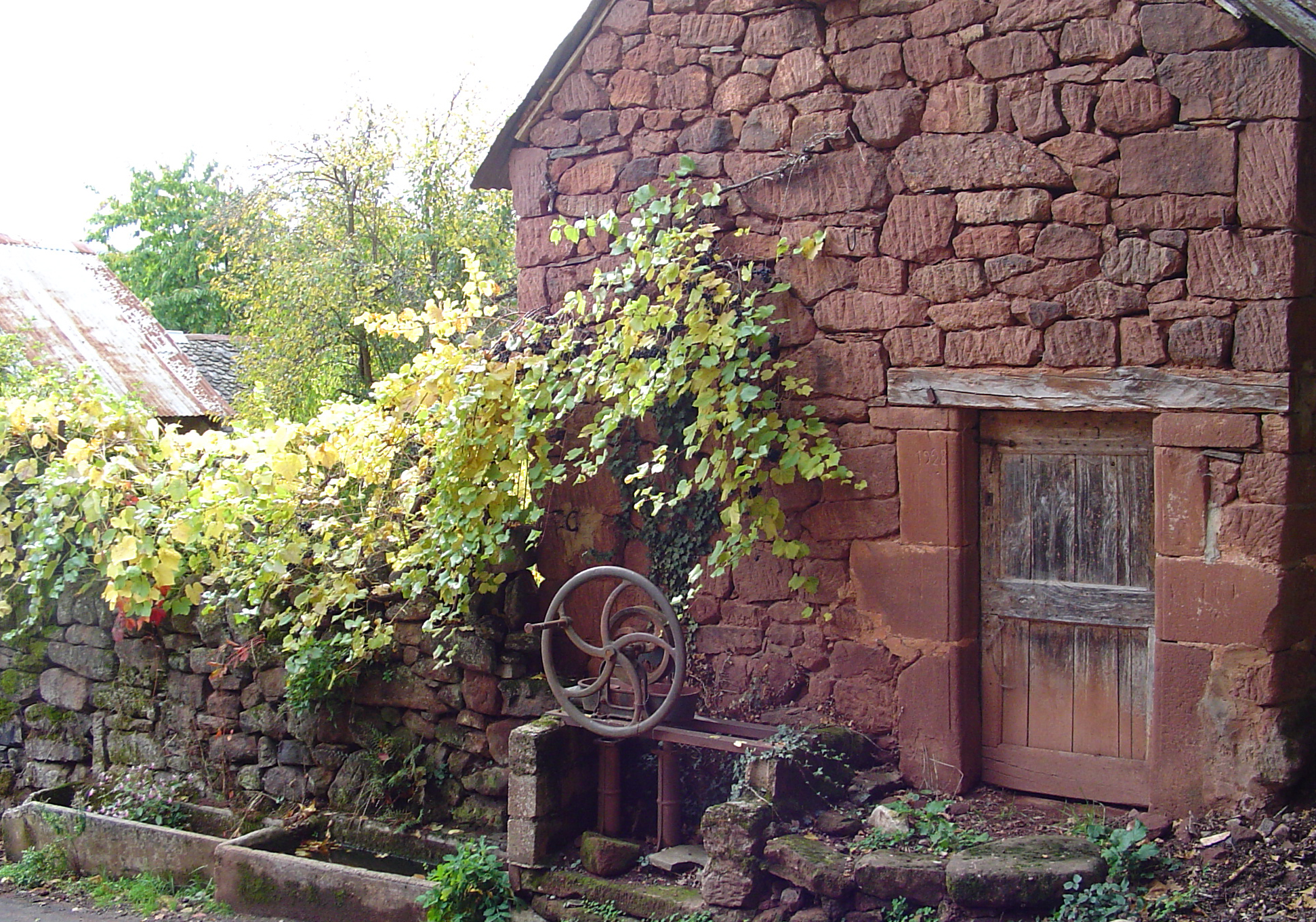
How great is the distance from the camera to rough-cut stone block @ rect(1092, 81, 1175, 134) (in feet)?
15.8

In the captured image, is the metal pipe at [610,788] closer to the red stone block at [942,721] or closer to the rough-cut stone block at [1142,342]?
the red stone block at [942,721]

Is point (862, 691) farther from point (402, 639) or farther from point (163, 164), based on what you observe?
point (163, 164)

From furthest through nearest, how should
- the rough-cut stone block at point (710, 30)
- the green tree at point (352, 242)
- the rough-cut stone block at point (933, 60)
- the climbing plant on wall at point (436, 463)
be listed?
the green tree at point (352, 242), the rough-cut stone block at point (710, 30), the climbing plant on wall at point (436, 463), the rough-cut stone block at point (933, 60)

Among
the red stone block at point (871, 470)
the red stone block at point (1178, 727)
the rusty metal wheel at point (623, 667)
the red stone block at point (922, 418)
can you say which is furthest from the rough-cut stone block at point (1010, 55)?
the rusty metal wheel at point (623, 667)

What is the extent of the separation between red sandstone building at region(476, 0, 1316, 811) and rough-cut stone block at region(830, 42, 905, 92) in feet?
0.05

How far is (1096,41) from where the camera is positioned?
495 centimetres

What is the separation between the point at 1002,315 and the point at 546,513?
274 centimetres

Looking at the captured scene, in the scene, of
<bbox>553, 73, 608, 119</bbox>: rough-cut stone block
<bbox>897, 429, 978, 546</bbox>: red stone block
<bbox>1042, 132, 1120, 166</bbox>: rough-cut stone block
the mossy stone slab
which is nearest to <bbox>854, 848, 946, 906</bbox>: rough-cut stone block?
the mossy stone slab

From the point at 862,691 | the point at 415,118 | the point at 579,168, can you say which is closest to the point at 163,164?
the point at 415,118

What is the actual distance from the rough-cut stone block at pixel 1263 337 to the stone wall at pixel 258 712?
3.60 metres

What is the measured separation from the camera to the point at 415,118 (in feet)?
58.2

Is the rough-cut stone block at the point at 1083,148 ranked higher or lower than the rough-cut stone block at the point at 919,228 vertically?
higher

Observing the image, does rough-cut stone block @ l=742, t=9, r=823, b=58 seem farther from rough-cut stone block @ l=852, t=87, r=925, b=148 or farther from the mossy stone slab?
the mossy stone slab

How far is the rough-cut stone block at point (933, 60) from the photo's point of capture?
17.4 feet
